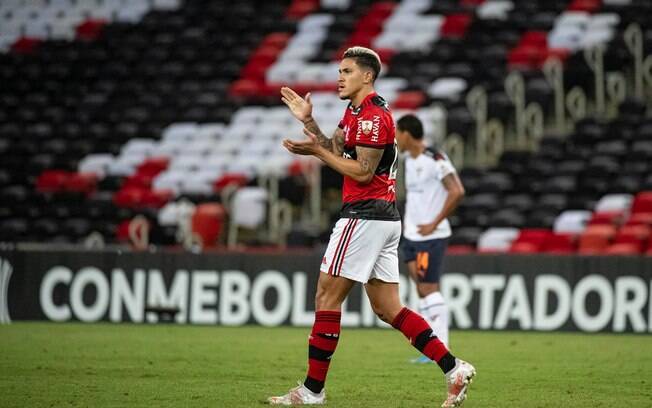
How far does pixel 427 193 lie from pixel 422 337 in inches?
179

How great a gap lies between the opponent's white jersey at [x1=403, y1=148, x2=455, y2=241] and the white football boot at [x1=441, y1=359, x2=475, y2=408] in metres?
4.50

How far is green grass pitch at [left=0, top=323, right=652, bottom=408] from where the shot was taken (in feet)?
30.1

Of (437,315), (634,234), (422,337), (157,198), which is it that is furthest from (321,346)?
(157,198)

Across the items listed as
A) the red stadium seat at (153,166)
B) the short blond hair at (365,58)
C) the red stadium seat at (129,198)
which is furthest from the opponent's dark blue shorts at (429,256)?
the red stadium seat at (153,166)

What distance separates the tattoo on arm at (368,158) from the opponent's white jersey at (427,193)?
14.7 ft

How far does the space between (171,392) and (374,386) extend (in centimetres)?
170

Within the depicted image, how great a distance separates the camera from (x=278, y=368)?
38.3 feet

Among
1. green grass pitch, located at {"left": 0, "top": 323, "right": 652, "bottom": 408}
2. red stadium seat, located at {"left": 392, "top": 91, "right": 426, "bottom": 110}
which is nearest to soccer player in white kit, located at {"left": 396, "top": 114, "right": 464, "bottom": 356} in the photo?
green grass pitch, located at {"left": 0, "top": 323, "right": 652, "bottom": 408}

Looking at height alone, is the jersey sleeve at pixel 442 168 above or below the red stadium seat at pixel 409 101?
below

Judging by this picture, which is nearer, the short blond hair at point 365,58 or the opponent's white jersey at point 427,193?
the short blond hair at point 365,58

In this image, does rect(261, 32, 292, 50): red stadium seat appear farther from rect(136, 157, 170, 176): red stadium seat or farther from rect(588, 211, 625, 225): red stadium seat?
A: rect(588, 211, 625, 225): red stadium seat

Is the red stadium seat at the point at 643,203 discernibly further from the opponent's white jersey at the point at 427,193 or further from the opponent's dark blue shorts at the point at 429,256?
the opponent's dark blue shorts at the point at 429,256

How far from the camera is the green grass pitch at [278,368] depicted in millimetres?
9180

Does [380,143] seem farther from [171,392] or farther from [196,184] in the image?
[196,184]
